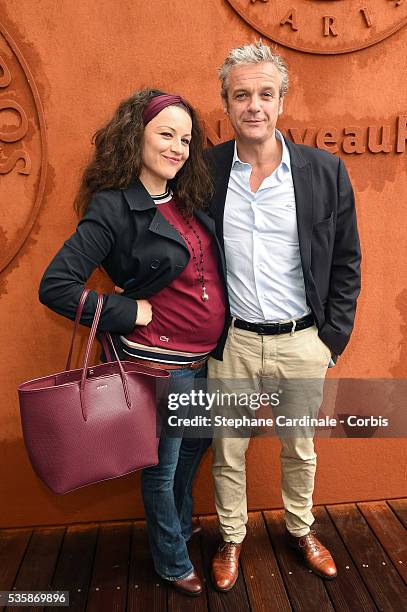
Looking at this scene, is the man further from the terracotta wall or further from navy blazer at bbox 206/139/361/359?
the terracotta wall

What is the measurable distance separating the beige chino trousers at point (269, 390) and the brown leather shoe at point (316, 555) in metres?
0.04

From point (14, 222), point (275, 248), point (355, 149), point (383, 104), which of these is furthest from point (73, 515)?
point (383, 104)

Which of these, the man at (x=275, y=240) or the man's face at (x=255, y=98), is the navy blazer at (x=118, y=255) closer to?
the man at (x=275, y=240)

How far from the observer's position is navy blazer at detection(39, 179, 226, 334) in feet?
5.45

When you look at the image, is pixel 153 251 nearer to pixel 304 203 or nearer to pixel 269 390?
pixel 304 203

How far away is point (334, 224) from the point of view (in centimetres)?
199

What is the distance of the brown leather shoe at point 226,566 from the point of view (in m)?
2.16

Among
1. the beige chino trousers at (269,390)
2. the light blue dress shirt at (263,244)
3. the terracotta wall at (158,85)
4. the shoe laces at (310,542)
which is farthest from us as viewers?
the shoe laces at (310,542)

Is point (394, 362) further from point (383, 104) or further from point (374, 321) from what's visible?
point (383, 104)

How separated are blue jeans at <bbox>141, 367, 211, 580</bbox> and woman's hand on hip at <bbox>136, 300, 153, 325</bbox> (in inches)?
9.1

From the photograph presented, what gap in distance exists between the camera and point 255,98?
1.83 metres

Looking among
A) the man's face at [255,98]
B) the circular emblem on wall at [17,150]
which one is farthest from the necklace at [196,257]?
the circular emblem on wall at [17,150]

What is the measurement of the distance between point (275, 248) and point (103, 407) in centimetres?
86

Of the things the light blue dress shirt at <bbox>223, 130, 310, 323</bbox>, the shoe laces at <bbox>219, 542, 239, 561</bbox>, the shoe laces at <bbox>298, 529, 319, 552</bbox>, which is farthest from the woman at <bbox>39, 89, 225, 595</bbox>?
the shoe laces at <bbox>298, 529, 319, 552</bbox>
